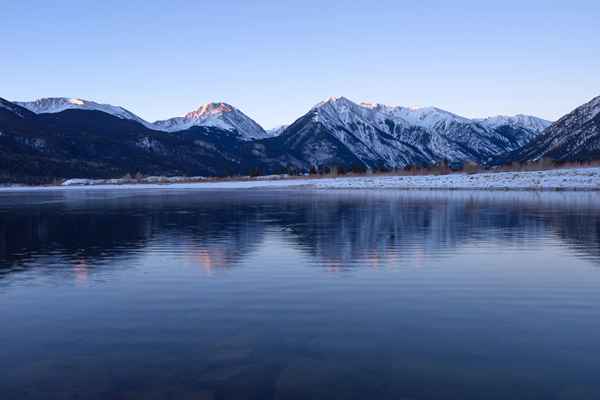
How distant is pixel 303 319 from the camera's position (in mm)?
12930

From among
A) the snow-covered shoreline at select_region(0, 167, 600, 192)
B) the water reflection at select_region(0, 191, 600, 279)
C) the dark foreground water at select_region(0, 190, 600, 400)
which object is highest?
the snow-covered shoreline at select_region(0, 167, 600, 192)

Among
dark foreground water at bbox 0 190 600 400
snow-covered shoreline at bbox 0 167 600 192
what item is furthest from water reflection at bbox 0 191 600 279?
snow-covered shoreline at bbox 0 167 600 192

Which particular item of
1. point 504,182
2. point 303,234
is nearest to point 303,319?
point 303,234

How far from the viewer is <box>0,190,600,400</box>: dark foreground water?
9023 mm

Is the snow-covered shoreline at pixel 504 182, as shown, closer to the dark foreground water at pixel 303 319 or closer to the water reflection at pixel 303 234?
the water reflection at pixel 303 234

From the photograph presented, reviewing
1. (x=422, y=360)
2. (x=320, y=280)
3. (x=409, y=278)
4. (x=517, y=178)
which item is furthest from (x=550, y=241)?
(x=517, y=178)

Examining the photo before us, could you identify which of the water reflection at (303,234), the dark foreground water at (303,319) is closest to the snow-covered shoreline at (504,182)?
the water reflection at (303,234)

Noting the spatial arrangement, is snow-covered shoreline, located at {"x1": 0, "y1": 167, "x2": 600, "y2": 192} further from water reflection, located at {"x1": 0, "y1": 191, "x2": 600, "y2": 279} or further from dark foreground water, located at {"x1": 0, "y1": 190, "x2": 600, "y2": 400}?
dark foreground water, located at {"x1": 0, "y1": 190, "x2": 600, "y2": 400}

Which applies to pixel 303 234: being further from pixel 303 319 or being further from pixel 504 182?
pixel 504 182

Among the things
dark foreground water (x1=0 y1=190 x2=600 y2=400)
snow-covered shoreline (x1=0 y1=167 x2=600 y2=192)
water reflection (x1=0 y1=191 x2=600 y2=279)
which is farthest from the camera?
snow-covered shoreline (x1=0 y1=167 x2=600 y2=192)

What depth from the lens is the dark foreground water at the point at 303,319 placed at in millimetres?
9023

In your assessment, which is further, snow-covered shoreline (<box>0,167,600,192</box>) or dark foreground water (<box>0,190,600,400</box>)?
snow-covered shoreline (<box>0,167,600,192</box>)

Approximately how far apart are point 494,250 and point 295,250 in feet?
28.9

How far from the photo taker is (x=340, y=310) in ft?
45.0
